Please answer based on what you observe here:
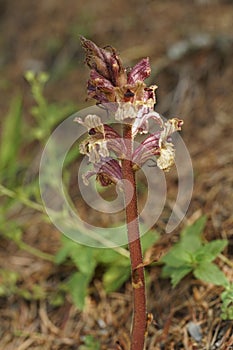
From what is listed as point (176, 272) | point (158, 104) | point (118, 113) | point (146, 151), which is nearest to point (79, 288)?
point (176, 272)

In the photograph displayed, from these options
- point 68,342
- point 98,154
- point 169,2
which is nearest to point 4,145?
point 68,342

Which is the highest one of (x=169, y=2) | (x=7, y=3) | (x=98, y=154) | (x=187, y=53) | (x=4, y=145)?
(x=7, y=3)

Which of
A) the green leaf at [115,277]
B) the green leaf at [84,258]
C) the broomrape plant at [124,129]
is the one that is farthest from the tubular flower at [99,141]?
the green leaf at [115,277]

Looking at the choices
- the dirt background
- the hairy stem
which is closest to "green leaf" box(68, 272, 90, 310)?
the dirt background

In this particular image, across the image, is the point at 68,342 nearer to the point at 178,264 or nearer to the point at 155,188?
the point at 178,264

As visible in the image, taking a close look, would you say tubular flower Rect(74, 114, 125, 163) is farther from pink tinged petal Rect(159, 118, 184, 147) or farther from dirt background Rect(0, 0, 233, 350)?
dirt background Rect(0, 0, 233, 350)

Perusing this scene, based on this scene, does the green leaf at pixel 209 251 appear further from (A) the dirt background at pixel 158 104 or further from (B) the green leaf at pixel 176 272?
(A) the dirt background at pixel 158 104

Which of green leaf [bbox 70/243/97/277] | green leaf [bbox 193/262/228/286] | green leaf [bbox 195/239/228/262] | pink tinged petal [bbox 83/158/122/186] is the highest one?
pink tinged petal [bbox 83/158/122/186]
